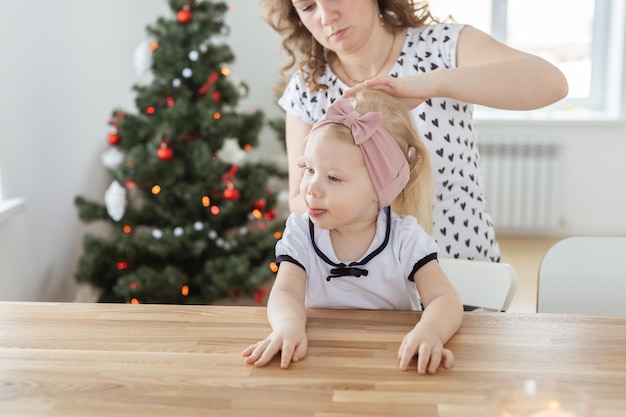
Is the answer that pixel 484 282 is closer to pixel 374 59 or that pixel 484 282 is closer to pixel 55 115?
pixel 374 59

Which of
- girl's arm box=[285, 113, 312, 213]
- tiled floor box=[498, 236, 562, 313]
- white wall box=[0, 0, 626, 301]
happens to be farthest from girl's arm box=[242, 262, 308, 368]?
tiled floor box=[498, 236, 562, 313]

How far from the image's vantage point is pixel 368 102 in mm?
1372

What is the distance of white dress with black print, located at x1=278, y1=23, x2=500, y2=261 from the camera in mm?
1804

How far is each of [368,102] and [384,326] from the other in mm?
418

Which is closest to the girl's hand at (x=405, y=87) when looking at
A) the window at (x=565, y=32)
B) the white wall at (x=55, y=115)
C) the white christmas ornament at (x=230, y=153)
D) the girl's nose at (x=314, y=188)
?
the girl's nose at (x=314, y=188)

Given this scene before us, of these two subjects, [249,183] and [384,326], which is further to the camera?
[249,183]

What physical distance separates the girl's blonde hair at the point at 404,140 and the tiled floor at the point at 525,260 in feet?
8.59

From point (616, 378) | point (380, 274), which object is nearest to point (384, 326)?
point (380, 274)

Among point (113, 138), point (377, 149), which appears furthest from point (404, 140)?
point (113, 138)

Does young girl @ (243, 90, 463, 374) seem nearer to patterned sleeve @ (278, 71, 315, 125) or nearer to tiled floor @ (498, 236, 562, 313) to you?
patterned sleeve @ (278, 71, 315, 125)

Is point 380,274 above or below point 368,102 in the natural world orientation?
below

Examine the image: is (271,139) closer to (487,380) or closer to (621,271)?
(621,271)

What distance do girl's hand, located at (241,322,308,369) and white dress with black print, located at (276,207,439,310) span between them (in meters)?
0.23

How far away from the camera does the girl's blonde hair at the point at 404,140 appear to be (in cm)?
136
